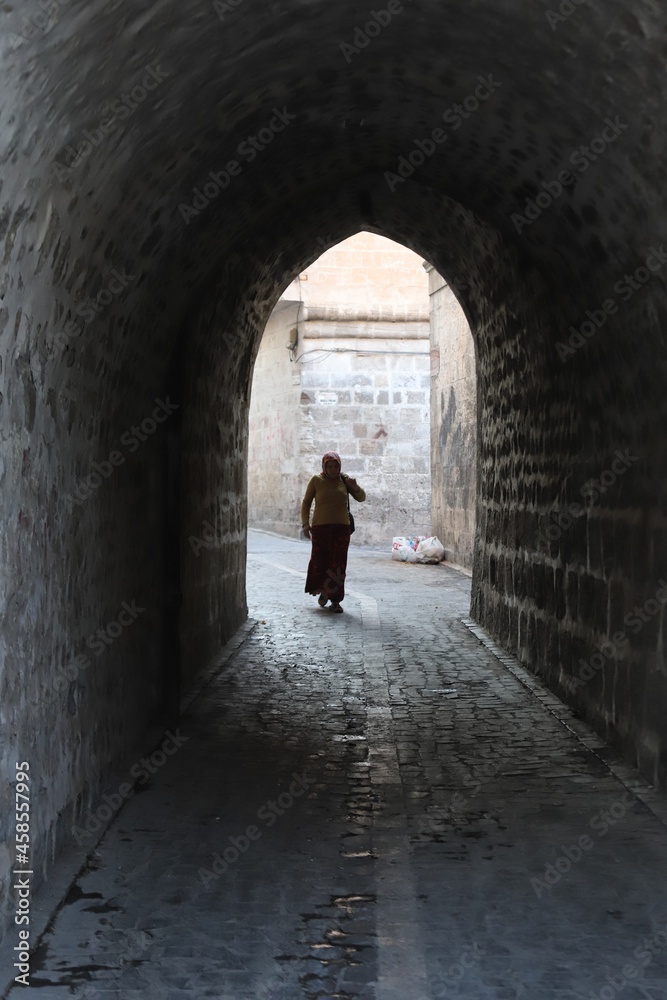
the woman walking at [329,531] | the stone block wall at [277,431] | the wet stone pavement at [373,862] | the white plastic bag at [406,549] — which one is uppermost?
the stone block wall at [277,431]

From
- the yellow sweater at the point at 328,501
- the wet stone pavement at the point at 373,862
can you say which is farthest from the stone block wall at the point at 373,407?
the wet stone pavement at the point at 373,862

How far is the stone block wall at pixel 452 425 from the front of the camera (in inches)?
613

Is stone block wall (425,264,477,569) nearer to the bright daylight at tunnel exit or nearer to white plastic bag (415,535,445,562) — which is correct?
white plastic bag (415,535,445,562)

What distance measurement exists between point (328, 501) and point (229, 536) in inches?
82.3

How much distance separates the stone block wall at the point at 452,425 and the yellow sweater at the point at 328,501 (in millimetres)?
3881

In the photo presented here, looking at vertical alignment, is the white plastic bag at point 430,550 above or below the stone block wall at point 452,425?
below

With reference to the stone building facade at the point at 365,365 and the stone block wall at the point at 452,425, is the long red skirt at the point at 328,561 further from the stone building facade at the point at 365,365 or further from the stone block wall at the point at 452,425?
the stone building facade at the point at 365,365

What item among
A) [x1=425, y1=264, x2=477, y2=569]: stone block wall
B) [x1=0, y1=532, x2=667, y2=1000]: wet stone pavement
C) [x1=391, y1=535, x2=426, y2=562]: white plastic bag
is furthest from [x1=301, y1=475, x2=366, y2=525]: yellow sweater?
[x1=391, y1=535, x2=426, y2=562]: white plastic bag

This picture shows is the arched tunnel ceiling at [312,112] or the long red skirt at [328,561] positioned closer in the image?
the arched tunnel ceiling at [312,112]

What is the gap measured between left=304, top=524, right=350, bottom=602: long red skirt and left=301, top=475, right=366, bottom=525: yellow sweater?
0.08 m

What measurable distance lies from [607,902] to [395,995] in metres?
1.03

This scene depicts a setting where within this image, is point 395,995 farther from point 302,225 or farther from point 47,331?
point 302,225

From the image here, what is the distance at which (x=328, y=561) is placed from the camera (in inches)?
446

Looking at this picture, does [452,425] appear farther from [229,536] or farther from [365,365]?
[229,536]
